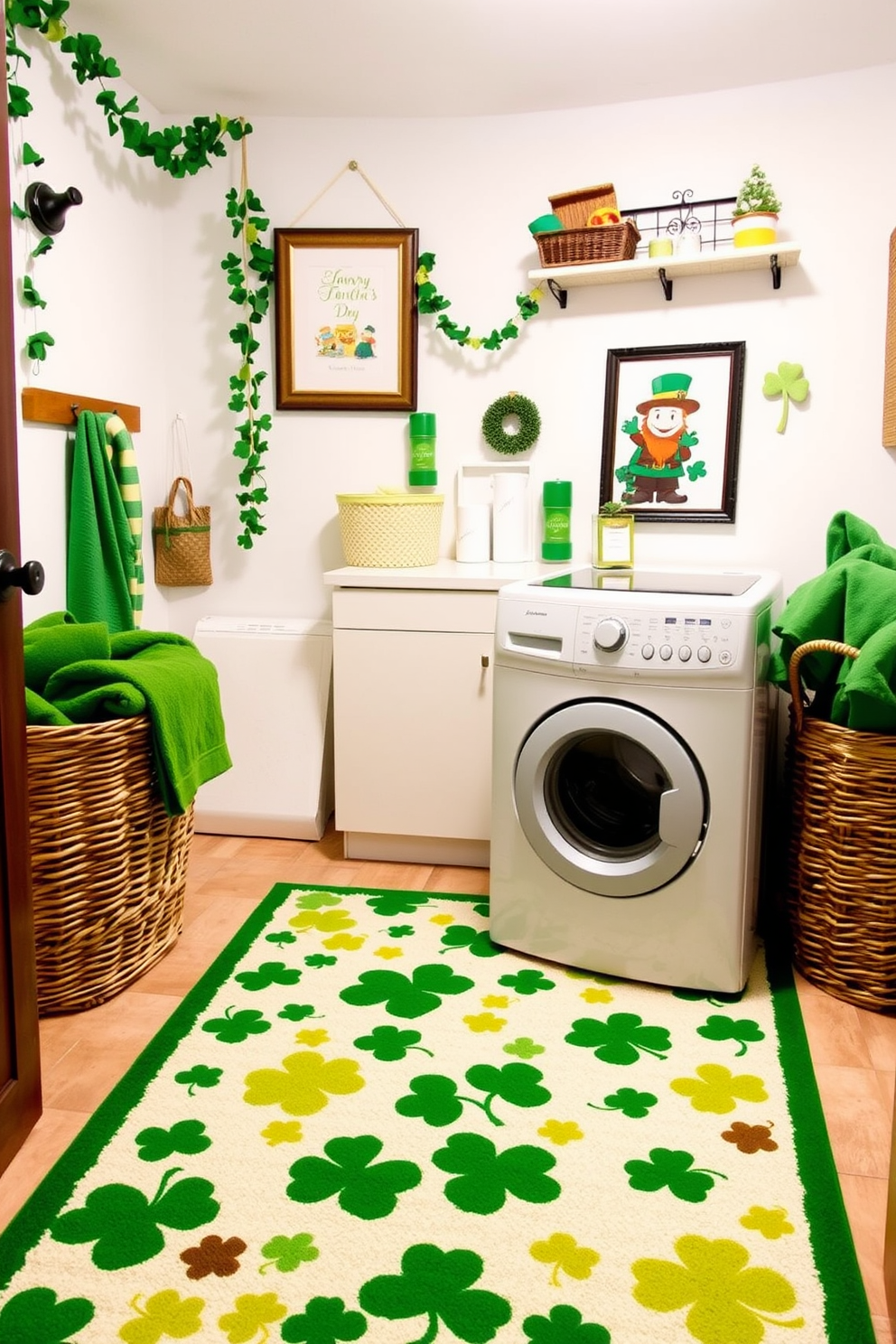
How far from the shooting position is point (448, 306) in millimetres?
3045

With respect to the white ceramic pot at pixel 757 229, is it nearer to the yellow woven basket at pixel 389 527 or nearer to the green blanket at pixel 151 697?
the yellow woven basket at pixel 389 527

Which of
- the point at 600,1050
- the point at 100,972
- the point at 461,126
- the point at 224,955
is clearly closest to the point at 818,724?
the point at 600,1050

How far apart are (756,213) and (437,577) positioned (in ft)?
4.04

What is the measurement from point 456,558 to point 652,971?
1378 mm

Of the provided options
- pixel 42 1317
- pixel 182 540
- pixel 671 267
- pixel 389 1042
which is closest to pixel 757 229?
pixel 671 267

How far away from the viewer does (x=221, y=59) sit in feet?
8.82

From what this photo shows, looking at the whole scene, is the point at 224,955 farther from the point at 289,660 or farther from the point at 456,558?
the point at 456,558

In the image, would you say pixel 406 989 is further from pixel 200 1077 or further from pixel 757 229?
pixel 757 229

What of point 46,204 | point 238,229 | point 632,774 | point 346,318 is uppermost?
point 238,229

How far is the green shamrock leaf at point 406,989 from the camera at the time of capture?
2115 millimetres

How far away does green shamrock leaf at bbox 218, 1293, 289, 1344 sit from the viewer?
1.29 meters

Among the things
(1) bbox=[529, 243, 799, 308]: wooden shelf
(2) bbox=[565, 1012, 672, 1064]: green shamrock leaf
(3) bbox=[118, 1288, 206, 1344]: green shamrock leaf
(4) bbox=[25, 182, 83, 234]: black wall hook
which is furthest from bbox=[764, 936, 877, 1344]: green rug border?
(4) bbox=[25, 182, 83, 234]: black wall hook

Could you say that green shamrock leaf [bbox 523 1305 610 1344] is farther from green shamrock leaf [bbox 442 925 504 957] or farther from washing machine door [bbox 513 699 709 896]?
green shamrock leaf [bbox 442 925 504 957]

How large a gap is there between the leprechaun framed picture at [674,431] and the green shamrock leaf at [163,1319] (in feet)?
7.40
